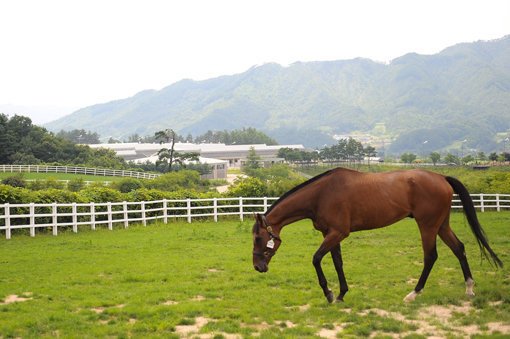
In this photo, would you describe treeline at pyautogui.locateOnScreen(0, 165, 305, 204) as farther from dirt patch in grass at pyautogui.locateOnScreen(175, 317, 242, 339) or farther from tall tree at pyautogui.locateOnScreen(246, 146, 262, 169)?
tall tree at pyautogui.locateOnScreen(246, 146, 262, 169)

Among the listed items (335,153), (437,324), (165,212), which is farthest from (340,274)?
(335,153)

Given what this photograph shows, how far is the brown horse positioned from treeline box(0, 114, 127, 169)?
230 ft

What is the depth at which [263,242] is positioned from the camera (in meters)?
7.48

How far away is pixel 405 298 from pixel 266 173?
79944mm

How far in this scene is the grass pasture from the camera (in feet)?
20.5

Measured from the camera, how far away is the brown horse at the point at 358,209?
24.5 ft

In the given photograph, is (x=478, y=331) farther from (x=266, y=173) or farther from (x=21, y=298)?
(x=266, y=173)

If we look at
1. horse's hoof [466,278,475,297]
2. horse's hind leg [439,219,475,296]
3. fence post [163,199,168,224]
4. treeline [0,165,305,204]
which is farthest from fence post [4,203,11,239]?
horse's hoof [466,278,475,297]

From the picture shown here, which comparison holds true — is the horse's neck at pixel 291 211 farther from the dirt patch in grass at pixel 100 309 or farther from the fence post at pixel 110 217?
the fence post at pixel 110 217

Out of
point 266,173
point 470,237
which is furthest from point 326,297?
point 266,173

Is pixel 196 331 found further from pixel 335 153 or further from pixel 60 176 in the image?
pixel 335 153

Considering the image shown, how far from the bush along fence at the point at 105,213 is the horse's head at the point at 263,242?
37.3 ft

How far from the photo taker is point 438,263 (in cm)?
1041

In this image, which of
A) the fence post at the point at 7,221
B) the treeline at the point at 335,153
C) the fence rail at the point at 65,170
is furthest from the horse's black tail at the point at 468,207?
the treeline at the point at 335,153
